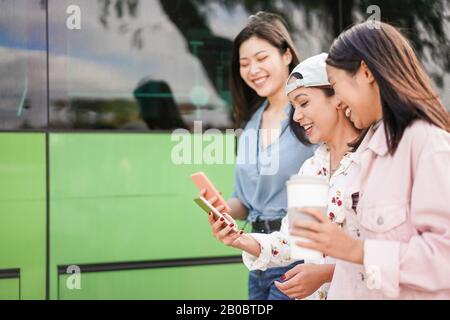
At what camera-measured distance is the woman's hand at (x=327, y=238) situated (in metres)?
1.87

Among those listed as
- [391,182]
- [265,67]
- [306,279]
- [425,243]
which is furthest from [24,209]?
[425,243]

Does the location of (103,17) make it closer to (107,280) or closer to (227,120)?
(227,120)

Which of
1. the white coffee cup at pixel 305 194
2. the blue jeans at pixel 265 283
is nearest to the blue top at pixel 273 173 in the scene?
the blue jeans at pixel 265 283

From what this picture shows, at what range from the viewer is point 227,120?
405 centimetres

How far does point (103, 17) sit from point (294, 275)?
6.77ft

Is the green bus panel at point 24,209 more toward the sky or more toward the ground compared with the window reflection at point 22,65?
more toward the ground

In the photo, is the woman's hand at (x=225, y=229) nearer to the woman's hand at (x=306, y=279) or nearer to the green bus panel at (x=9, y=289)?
the woman's hand at (x=306, y=279)

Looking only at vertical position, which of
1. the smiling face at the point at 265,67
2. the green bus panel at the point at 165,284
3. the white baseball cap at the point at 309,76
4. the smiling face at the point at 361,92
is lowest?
the green bus panel at the point at 165,284

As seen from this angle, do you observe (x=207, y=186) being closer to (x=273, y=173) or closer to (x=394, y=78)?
(x=394, y=78)

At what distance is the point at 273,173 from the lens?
3562mm

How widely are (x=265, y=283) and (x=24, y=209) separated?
129 cm

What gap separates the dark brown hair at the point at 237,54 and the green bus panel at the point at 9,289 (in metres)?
1.44

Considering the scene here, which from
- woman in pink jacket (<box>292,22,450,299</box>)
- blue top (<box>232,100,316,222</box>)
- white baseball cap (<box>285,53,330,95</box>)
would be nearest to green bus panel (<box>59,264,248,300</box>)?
blue top (<box>232,100,316,222</box>)

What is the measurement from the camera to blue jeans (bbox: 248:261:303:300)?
3540 millimetres
